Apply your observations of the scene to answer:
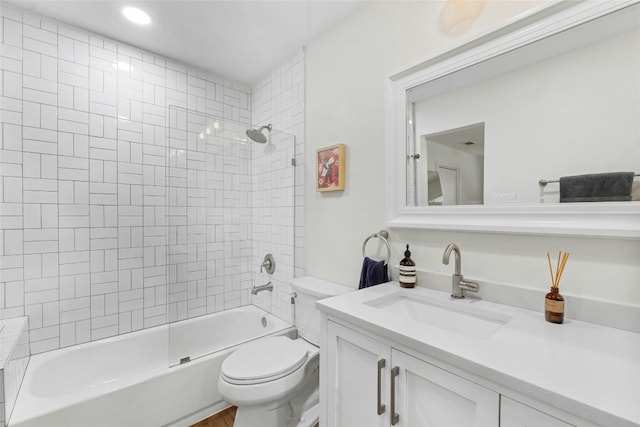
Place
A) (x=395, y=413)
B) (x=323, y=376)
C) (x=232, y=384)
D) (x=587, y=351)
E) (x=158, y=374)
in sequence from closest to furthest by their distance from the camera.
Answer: (x=587, y=351) < (x=395, y=413) < (x=323, y=376) < (x=232, y=384) < (x=158, y=374)

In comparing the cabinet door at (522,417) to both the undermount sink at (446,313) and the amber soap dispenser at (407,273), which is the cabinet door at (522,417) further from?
the amber soap dispenser at (407,273)

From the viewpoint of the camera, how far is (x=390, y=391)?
35.7 inches

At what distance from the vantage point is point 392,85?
4.88 ft

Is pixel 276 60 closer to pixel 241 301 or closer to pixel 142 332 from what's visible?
pixel 241 301

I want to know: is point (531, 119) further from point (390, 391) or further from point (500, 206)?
point (390, 391)

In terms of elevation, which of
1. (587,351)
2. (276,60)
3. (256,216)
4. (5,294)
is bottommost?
(5,294)

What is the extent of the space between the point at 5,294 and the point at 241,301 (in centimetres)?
145

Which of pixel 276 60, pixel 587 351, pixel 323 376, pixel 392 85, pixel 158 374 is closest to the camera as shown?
pixel 587 351

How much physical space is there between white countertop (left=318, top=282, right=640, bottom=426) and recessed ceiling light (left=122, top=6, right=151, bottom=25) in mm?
2192

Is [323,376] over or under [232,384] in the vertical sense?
over

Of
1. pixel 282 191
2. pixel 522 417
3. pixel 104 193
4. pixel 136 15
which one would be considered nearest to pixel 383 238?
pixel 522 417

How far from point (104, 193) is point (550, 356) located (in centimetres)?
257

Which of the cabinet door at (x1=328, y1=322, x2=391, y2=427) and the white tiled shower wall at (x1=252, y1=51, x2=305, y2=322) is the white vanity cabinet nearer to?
the cabinet door at (x1=328, y1=322, x2=391, y2=427)

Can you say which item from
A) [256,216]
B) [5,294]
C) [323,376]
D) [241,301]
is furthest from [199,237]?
[323,376]
